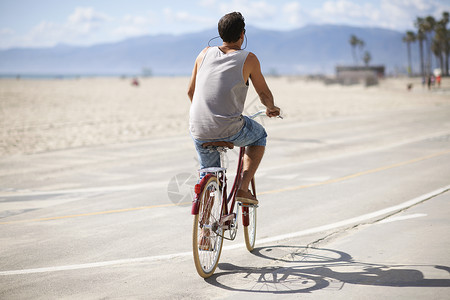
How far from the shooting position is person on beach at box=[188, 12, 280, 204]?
15.3 feet

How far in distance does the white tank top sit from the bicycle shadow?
53.3 inches

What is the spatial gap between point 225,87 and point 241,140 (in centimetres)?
54

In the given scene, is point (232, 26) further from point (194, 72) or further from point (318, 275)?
point (318, 275)

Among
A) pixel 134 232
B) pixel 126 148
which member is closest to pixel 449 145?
pixel 126 148

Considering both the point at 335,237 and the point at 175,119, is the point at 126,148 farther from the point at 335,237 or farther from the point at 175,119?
the point at 175,119

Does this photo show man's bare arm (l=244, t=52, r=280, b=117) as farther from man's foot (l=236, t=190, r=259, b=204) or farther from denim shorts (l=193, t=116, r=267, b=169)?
man's foot (l=236, t=190, r=259, b=204)

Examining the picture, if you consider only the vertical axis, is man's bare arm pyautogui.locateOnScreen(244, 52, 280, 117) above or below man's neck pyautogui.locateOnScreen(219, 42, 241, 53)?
below

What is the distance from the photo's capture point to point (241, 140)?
15.9 ft

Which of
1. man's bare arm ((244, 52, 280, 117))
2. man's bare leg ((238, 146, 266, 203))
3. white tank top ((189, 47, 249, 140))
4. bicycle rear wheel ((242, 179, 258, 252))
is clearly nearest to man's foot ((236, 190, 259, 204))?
man's bare leg ((238, 146, 266, 203))

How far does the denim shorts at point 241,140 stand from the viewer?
4816 millimetres

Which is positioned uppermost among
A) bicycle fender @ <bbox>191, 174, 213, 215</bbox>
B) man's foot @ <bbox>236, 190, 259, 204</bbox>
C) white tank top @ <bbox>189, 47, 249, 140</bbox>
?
white tank top @ <bbox>189, 47, 249, 140</bbox>

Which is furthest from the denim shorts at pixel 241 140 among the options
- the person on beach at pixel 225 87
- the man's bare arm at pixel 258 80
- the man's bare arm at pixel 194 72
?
the man's bare arm at pixel 194 72

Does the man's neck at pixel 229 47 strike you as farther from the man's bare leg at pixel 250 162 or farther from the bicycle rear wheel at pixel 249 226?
the bicycle rear wheel at pixel 249 226

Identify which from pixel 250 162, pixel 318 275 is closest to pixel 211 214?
pixel 250 162
